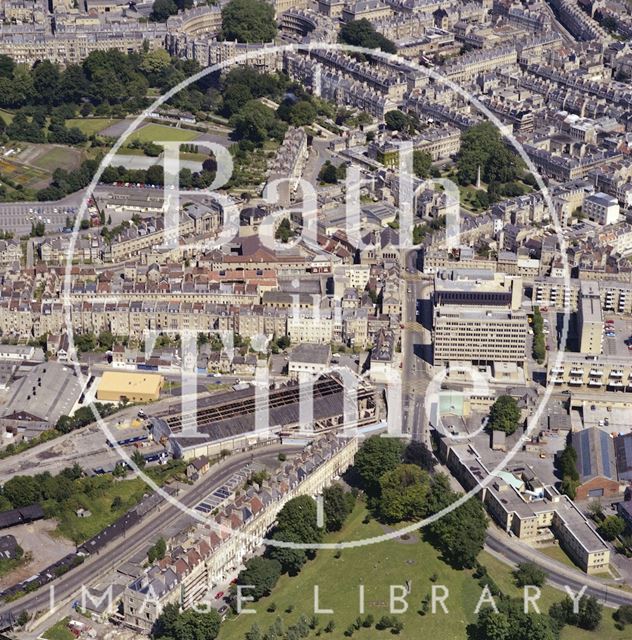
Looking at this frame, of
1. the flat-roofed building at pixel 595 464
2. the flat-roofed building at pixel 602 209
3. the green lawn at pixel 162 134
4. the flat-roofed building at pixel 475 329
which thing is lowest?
the flat-roofed building at pixel 595 464

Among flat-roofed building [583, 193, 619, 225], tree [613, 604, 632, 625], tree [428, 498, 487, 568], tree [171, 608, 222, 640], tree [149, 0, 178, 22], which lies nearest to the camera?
tree [171, 608, 222, 640]

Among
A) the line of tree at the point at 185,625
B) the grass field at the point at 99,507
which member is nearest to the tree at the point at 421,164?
the grass field at the point at 99,507

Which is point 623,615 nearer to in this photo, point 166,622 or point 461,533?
point 461,533

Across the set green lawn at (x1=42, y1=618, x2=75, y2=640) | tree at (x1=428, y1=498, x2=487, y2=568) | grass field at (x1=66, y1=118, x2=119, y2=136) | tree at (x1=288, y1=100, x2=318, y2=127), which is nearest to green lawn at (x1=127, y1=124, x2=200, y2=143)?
grass field at (x1=66, y1=118, x2=119, y2=136)

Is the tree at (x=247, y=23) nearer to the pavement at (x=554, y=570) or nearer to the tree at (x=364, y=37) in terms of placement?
the tree at (x=364, y=37)

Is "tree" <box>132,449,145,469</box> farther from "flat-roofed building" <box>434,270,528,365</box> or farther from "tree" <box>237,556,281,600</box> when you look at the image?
"flat-roofed building" <box>434,270,528,365</box>
